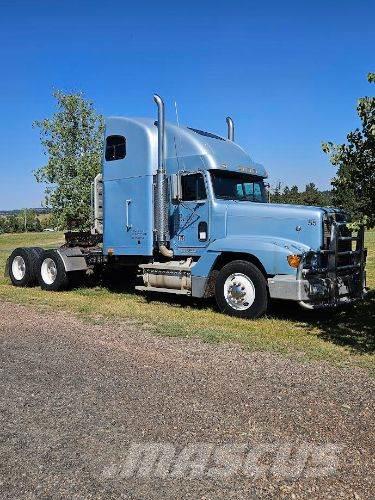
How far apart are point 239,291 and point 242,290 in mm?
55

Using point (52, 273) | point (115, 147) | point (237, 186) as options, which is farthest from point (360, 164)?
point (52, 273)

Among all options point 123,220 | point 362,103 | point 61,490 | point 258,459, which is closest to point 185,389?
point 258,459

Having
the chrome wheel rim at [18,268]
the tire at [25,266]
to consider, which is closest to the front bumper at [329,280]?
the tire at [25,266]

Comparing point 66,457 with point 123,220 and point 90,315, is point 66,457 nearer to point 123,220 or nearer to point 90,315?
point 90,315

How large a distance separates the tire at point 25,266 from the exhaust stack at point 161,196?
4.09m

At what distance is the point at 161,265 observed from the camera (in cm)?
1098

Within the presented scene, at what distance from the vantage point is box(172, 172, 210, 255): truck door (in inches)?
411

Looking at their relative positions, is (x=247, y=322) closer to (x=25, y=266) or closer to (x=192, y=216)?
(x=192, y=216)

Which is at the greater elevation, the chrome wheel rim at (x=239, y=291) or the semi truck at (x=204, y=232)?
the semi truck at (x=204, y=232)

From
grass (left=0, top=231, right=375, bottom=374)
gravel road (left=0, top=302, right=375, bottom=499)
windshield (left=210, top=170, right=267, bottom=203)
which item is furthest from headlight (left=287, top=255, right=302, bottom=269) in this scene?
gravel road (left=0, top=302, right=375, bottom=499)

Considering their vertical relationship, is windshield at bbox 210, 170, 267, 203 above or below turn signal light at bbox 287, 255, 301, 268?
above

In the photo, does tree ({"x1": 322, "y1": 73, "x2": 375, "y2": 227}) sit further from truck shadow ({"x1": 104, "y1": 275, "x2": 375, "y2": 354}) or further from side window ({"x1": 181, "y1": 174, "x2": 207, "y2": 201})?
side window ({"x1": 181, "y1": 174, "x2": 207, "y2": 201})

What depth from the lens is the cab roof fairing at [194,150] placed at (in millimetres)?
10469

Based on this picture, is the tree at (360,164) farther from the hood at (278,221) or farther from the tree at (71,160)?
the tree at (71,160)
